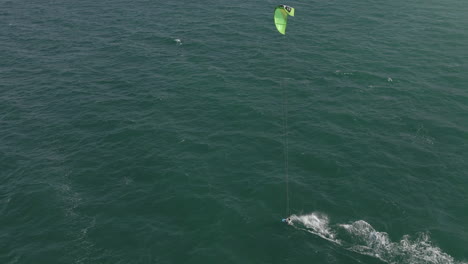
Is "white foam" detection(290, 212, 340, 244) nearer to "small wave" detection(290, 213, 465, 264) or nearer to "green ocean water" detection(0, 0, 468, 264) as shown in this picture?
"small wave" detection(290, 213, 465, 264)

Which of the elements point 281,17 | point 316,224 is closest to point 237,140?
point 316,224

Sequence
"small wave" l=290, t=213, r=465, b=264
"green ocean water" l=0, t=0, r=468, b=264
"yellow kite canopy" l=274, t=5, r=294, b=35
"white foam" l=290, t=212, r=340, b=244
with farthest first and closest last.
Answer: "yellow kite canopy" l=274, t=5, r=294, b=35 < "green ocean water" l=0, t=0, r=468, b=264 < "white foam" l=290, t=212, r=340, b=244 < "small wave" l=290, t=213, r=465, b=264

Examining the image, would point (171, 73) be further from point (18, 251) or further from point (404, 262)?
point (404, 262)

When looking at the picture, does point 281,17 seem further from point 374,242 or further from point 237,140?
point 374,242

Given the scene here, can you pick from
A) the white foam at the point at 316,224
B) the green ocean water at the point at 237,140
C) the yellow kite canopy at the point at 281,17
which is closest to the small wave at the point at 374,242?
the white foam at the point at 316,224

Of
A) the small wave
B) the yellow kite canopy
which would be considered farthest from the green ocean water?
the yellow kite canopy

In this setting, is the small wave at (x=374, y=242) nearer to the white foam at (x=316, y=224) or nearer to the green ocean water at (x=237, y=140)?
the white foam at (x=316, y=224)
